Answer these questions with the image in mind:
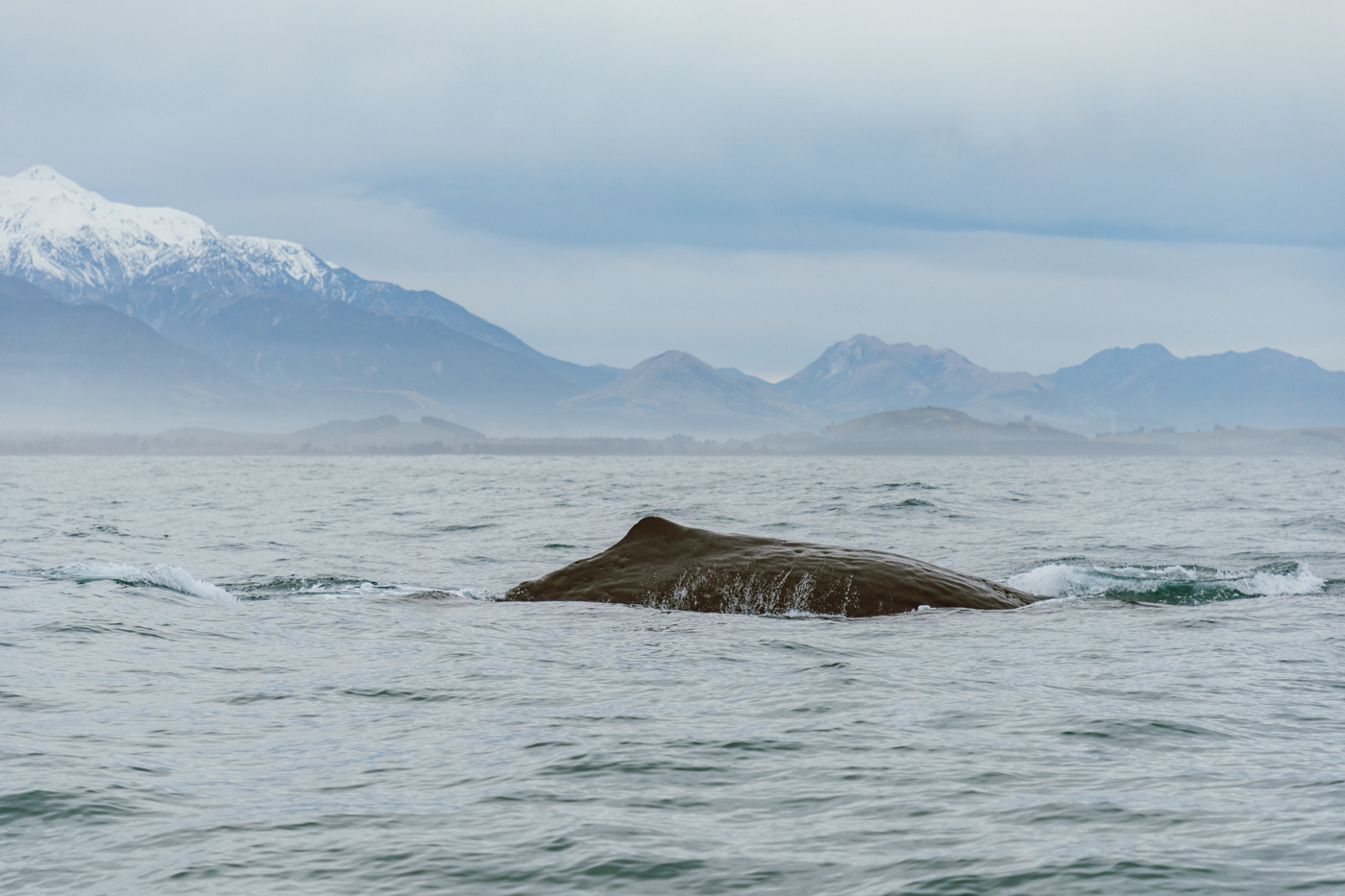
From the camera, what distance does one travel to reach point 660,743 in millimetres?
8859

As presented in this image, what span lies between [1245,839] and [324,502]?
57544 millimetres

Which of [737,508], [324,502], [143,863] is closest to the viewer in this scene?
[143,863]

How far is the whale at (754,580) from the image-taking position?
16656mm

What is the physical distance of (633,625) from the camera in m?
15.1

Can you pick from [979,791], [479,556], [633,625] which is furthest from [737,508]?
[979,791]

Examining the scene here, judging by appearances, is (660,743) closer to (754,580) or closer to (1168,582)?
(754,580)

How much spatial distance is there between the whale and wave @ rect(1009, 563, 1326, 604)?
217 cm

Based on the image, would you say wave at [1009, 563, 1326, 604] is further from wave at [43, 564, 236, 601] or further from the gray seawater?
wave at [43, 564, 236, 601]

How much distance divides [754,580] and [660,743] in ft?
27.2

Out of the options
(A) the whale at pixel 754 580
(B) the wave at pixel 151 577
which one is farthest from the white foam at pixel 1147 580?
(B) the wave at pixel 151 577

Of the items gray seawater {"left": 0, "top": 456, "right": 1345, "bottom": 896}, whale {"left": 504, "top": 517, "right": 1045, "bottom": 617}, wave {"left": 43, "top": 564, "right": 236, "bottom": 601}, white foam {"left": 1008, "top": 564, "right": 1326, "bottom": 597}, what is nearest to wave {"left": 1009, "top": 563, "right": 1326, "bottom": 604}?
white foam {"left": 1008, "top": 564, "right": 1326, "bottom": 597}

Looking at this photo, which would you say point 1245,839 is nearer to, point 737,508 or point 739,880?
point 739,880

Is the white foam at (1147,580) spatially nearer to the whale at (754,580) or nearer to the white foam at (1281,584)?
the white foam at (1281,584)

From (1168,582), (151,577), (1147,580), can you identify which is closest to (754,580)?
(1168,582)
